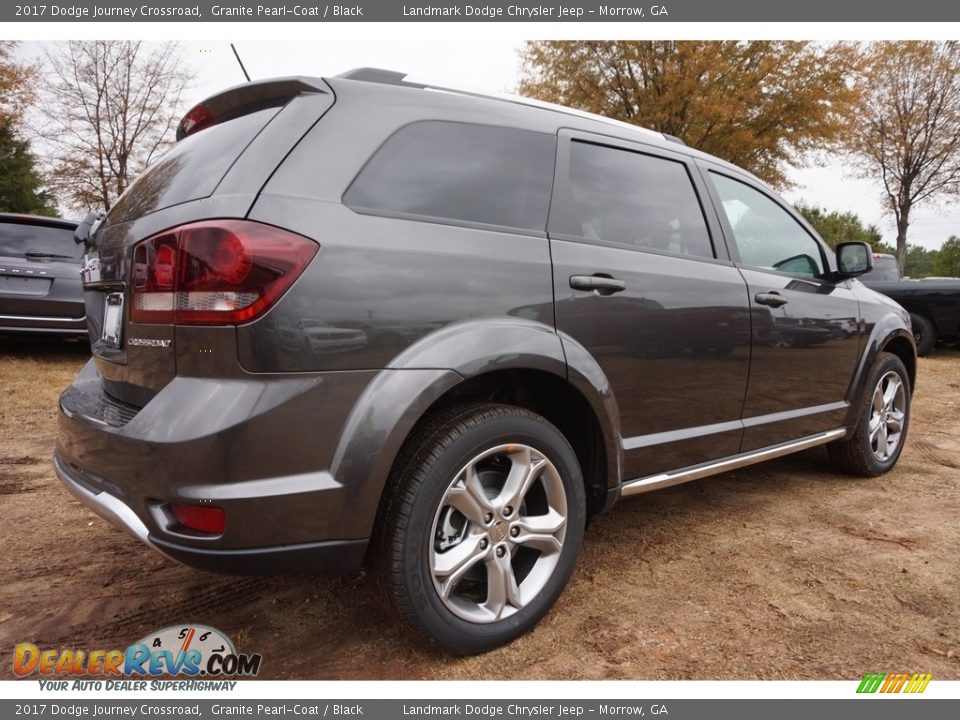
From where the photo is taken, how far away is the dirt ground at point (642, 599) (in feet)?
6.46

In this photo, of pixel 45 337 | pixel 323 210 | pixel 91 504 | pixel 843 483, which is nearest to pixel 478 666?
pixel 91 504

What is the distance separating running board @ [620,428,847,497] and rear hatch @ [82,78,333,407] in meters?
1.57

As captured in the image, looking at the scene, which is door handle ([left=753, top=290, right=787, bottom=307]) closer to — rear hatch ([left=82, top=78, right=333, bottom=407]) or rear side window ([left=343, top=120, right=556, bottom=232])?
rear side window ([left=343, top=120, right=556, bottom=232])

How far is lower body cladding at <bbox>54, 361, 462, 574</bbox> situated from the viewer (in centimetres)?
157

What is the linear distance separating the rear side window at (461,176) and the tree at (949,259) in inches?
1765

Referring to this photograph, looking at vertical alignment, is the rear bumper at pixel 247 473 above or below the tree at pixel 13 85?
below

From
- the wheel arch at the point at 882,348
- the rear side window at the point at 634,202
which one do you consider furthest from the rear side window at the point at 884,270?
the rear side window at the point at 634,202

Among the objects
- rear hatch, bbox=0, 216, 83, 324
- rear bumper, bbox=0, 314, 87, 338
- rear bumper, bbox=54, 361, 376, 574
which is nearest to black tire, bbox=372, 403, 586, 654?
rear bumper, bbox=54, 361, 376, 574

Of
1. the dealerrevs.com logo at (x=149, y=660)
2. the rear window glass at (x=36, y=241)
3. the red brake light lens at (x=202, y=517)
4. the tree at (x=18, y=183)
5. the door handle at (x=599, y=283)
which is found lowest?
the dealerrevs.com logo at (x=149, y=660)

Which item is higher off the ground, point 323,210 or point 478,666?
point 323,210

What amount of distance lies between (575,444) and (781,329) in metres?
1.36

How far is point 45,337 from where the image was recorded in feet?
22.3

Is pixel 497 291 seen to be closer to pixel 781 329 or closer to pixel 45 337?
pixel 781 329

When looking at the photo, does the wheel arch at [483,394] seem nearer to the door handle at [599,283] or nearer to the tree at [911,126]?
the door handle at [599,283]
